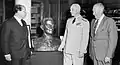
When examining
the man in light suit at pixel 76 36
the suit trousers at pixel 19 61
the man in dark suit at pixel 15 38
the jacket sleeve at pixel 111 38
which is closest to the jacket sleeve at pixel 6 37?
the man in dark suit at pixel 15 38

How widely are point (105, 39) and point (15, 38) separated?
3.76ft

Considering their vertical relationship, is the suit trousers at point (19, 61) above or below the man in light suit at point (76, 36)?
below

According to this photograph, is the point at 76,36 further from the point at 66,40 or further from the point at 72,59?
the point at 72,59

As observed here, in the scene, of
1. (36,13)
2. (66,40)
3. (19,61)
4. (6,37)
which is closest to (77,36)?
(66,40)

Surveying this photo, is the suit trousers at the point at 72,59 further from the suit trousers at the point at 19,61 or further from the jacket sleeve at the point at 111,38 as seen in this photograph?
the suit trousers at the point at 19,61

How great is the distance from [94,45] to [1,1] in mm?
3970

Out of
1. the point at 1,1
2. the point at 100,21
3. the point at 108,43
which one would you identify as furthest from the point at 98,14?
the point at 1,1

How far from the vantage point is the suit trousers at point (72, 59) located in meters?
3.39

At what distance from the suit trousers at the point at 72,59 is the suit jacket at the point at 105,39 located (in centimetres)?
23

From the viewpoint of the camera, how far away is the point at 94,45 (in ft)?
10.7

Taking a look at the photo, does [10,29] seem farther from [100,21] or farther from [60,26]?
[60,26]

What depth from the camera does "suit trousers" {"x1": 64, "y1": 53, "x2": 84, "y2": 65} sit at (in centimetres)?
339

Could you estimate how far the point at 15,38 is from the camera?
301 cm

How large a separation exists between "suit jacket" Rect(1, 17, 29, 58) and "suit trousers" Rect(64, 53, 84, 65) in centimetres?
63
